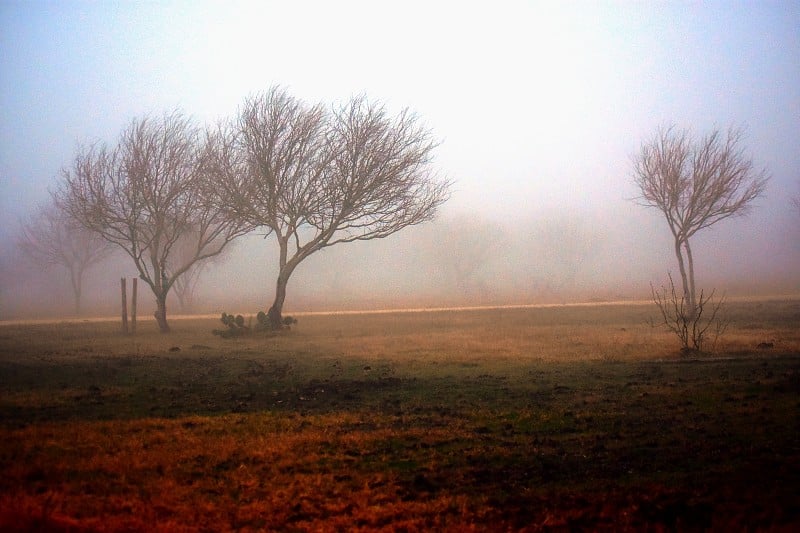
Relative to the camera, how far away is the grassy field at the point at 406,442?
6262mm

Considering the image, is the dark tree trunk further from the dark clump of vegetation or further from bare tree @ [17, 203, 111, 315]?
bare tree @ [17, 203, 111, 315]

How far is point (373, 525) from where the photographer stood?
6.09 meters

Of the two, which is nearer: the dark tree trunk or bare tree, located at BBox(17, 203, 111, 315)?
the dark tree trunk

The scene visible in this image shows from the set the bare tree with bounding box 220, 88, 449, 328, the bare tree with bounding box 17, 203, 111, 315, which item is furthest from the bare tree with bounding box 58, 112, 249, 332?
the bare tree with bounding box 17, 203, 111, 315

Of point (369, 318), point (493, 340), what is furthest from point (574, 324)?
point (369, 318)

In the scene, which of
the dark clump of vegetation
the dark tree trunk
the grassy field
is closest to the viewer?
the grassy field

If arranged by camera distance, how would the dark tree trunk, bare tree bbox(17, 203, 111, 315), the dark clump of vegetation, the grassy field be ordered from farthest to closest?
1. bare tree bbox(17, 203, 111, 315)
2. the dark tree trunk
3. the dark clump of vegetation
4. the grassy field

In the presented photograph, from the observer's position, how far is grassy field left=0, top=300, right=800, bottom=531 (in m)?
6.26

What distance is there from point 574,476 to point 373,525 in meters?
2.57

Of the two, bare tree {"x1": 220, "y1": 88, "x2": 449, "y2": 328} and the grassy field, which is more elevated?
bare tree {"x1": 220, "y1": 88, "x2": 449, "y2": 328}

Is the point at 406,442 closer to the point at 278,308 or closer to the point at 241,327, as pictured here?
the point at 241,327

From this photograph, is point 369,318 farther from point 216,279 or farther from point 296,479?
point 216,279

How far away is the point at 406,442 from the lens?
9180 millimetres

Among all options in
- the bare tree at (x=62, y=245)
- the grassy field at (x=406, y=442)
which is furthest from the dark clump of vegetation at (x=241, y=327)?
the bare tree at (x=62, y=245)
